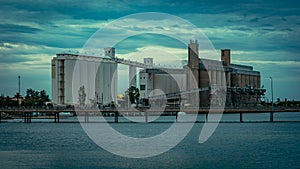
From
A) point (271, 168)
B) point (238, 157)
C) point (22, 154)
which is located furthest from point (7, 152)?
point (271, 168)

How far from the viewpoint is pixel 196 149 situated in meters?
63.2

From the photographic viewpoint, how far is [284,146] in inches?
2709

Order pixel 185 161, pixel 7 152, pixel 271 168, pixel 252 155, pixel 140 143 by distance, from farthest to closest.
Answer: pixel 140 143 < pixel 7 152 < pixel 252 155 < pixel 185 161 < pixel 271 168

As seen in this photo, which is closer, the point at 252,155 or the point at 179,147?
the point at 252,155

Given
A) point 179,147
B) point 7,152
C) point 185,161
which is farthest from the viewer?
point 179,147

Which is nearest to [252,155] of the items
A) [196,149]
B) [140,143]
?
[196,149]

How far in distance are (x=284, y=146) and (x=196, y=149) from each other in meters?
12.0

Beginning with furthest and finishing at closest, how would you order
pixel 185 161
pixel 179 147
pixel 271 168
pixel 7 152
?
pixel 179 147, pixel 7 152, pixel 185 161, pixel 271 168

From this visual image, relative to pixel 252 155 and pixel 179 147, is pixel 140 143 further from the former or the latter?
pixel 252 155

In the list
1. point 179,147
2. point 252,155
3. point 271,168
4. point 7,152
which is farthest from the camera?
point 179,147

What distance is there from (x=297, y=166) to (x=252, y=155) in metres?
9.09

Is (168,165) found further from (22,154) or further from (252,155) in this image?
(22,154)

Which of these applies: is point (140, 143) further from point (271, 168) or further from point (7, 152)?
point (271, 168)

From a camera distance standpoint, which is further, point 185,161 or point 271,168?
point 185,161
